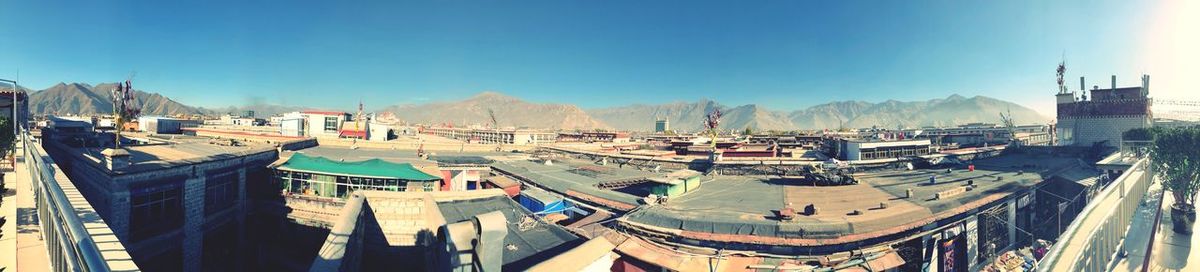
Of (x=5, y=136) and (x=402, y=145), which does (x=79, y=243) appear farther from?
(x=402, y=145)

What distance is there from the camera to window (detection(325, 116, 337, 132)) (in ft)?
164

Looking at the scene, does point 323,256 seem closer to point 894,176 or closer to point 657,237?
point 657,237

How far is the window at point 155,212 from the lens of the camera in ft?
48.6

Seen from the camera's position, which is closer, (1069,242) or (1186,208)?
(1069,242)

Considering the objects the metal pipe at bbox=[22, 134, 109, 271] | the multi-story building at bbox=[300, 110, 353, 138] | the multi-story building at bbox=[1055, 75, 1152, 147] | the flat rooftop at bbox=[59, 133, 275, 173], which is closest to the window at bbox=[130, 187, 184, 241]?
the flat rooftop at bbox=[59, 133, 275, 173]

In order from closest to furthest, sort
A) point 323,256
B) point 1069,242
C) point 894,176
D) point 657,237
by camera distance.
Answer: point 1069,242, point 323,256, point 657,237, point 894,176

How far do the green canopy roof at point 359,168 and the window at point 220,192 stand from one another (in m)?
2.04

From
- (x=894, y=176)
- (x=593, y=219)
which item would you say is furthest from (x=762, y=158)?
(x=593, y=219)

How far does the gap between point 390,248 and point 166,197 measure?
8814 millimetres

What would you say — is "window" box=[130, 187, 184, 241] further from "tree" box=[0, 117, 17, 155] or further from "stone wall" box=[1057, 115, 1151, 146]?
"stone wall" box=[1057, 115, 1151, 146]

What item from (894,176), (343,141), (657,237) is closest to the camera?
(657,237)

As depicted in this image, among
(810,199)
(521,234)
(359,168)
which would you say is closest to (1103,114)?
(810,199)

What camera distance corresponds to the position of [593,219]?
1898cm

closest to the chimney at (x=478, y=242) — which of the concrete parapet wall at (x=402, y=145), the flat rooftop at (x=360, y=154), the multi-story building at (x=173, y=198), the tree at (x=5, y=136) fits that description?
the multi-story building at (x=173, y=198)
